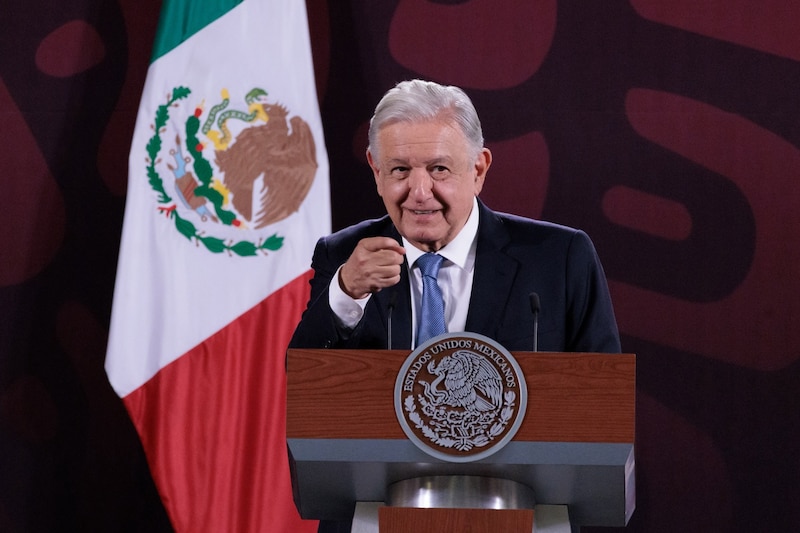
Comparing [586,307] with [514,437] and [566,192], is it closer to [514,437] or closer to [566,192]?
[514,437]

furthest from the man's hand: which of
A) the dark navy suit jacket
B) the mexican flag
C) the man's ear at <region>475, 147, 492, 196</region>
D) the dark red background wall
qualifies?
the dark red background wall

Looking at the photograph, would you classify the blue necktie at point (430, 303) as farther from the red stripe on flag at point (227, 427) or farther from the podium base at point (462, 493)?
the red stripe on flag at point (227, 427)

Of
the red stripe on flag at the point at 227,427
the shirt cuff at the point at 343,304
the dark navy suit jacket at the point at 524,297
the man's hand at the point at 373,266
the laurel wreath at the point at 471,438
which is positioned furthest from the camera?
the red stripe on flag at the point at 227,427

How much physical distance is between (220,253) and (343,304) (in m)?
1.74

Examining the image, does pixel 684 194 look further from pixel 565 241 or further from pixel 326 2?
pixel 565 241

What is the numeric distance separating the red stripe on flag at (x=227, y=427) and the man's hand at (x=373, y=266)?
1721mm

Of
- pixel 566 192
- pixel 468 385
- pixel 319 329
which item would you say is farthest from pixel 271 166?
pixel 468 385

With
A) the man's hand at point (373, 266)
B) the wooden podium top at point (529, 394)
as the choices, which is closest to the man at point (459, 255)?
the man's hand at point (373, 266)

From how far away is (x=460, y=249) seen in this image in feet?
6.79

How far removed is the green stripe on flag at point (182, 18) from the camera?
3.54 m

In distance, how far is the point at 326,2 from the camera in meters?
3.77

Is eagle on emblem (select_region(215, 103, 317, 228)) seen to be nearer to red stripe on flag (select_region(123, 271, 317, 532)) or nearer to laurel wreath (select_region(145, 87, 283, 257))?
laurel wreath (select_region(145, 87, 283, 257))

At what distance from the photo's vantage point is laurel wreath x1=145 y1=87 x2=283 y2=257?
348 centimetres

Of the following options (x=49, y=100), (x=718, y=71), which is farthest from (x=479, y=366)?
(x=49, y=100)
